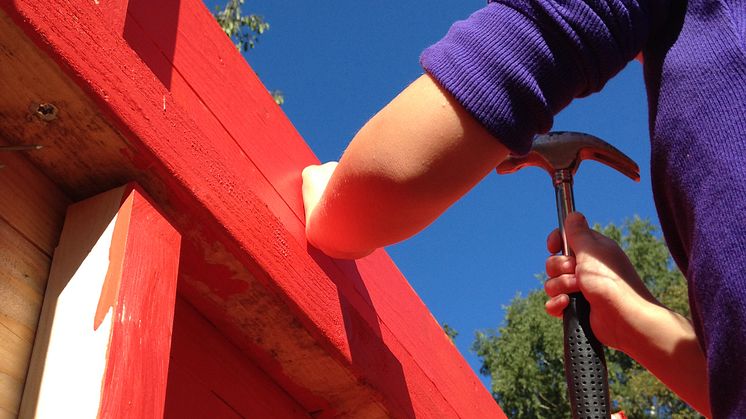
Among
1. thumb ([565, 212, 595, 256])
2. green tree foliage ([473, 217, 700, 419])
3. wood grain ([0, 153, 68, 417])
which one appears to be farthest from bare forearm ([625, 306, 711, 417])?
green tree foliage ([473, 217, 700, 419])

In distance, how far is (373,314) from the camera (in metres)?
1.99

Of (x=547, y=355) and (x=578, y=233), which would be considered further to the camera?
(x=547, y=355)

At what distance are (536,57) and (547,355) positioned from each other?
20727 millimetres

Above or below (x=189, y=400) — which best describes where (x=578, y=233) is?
above

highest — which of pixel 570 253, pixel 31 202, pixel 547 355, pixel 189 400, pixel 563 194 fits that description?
pixel 547 355

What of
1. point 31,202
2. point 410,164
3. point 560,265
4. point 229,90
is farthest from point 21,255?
point 560,265

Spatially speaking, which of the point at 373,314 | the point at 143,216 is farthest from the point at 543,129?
the point at 373,314

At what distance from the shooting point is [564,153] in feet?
6.37

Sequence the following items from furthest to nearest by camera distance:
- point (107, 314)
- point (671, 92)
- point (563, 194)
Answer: point (563, 194) → point (107, 314) → point (671, 92)

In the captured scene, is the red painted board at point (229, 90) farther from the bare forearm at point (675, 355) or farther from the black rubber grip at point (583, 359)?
the bare forearm at point (675, 355)

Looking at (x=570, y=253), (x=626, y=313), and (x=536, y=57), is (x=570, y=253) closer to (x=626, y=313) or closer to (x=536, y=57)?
(x=626, y=313)

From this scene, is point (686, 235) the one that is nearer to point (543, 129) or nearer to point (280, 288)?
point (543, 129)

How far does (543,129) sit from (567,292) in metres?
0.67

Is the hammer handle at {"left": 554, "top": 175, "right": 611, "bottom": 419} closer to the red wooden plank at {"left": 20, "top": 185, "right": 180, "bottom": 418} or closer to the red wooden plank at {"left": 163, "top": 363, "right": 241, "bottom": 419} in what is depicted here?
the red wooden plank at {"left": 163, "top": 363, "right": 241, "bottom": 419}
